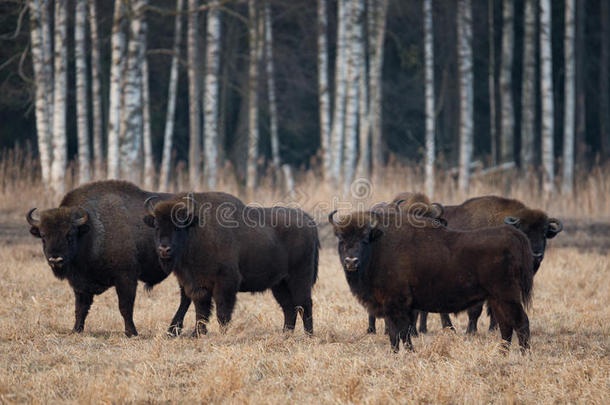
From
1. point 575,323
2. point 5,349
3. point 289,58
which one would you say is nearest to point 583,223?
point 575,323

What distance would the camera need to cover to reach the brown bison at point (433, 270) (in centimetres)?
818

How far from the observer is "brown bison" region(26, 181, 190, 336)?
9.07 m

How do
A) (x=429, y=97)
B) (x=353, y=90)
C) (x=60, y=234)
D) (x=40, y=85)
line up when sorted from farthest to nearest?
(x=429, y=97) → (x=353, y=90) → (x=40, y=85) → (x=60, y=234)

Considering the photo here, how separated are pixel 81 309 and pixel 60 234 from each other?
0.98 meters

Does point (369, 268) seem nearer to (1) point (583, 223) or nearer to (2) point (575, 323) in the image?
(2) point (575, 323)

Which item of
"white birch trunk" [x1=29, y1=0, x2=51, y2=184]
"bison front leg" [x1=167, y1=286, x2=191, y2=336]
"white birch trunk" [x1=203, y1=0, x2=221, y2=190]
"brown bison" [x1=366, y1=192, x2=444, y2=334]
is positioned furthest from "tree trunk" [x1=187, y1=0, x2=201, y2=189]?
"bison front leg" [x1=167, y1=286, x2=191, y2=336]

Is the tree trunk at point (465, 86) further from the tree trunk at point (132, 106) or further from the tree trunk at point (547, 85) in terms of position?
the tree trunk at point (132, 106)

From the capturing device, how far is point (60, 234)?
9039 millimetres

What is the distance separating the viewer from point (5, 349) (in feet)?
26.7

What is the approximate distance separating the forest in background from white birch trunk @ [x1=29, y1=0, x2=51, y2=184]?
5 centimetres

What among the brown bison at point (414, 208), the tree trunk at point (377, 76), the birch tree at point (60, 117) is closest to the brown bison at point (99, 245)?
the brown bison at point (414, 208)

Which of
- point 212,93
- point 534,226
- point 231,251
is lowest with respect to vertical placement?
point 231,251

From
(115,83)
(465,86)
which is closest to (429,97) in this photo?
(465,86)

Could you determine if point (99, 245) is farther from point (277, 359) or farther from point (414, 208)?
point (414, 208)
